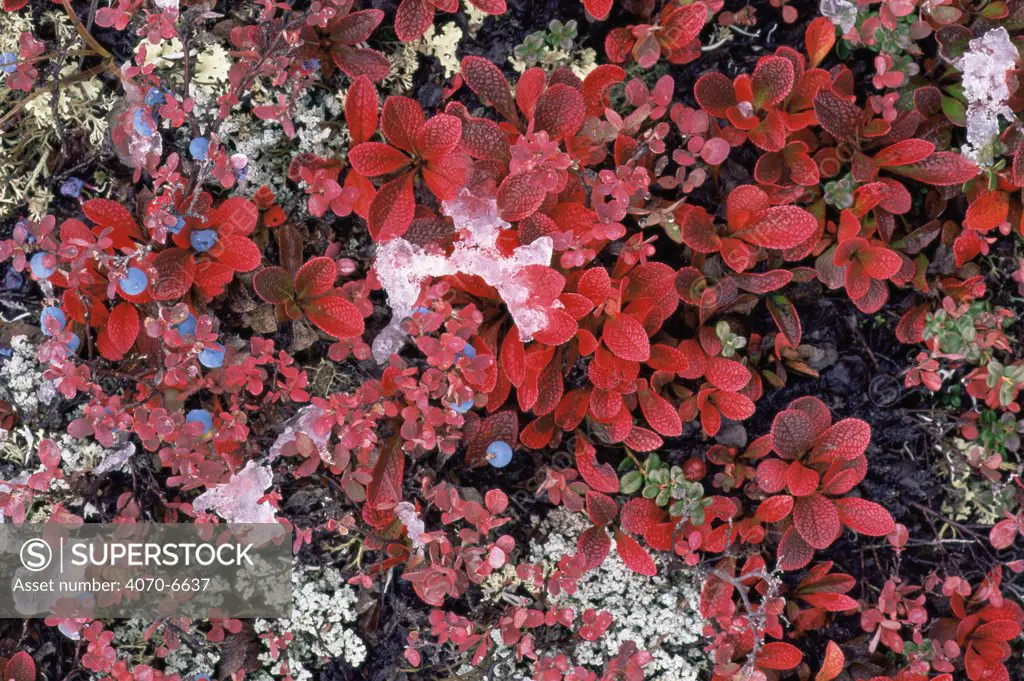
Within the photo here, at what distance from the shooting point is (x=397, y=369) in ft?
6.88

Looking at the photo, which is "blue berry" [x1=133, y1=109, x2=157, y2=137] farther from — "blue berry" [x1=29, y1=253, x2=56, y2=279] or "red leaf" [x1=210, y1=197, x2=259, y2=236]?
"blue berry" [x1=29, y1=253, x2=56, y2=279]

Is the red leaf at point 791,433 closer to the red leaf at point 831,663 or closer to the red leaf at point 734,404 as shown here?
the red leaf at point 734,404

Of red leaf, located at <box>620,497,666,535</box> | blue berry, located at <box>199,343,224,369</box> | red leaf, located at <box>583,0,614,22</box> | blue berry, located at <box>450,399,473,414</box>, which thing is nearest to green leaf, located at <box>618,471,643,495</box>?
red leaf, located at <box>620,497,666,535</box>

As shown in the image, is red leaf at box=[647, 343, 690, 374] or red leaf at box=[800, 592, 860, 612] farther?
red leaf at box=[800, 592, 860, 612]

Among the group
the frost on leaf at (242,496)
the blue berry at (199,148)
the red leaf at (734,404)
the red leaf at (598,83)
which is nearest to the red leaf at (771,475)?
the red leaf at (734,404)

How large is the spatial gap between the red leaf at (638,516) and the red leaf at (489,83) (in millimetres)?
1076

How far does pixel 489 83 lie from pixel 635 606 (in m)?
1.50

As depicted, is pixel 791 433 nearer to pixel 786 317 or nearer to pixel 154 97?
pixel 786 317

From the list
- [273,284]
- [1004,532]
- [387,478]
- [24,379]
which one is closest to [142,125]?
[273,284]

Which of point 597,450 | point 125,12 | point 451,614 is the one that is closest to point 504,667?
point 451,614

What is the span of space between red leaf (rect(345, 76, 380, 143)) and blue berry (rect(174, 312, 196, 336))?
24.6 inches

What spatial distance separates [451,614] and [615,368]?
2.56ft

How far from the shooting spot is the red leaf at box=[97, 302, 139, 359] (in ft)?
6.86

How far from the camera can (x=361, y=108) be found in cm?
209
